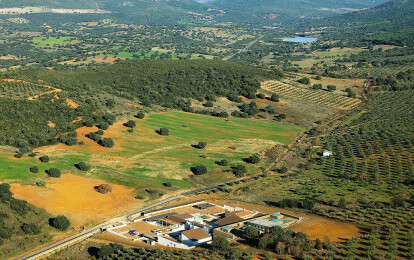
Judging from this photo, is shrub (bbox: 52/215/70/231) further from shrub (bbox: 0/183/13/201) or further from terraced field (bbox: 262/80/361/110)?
terraced field (bbox: 262/80/361/110)

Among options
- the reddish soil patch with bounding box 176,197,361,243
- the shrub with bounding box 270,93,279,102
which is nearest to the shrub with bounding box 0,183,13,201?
the reddish soil patch with bounding box 176,197,361,243

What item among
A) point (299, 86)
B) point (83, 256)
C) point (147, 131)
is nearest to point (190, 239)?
point (83, 256)

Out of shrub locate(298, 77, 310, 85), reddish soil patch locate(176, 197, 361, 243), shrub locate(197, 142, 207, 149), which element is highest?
shrub locate(298, 77, 310, 85)

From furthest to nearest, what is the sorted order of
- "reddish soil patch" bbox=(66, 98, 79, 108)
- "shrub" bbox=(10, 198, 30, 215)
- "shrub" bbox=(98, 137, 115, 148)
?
"reddish soil patch" bbox=(66, 98, 79, 108)
"shrub" bbox=(98, 137, 115, 148)
"shrub" bbox=(10, 198, 30, 215)

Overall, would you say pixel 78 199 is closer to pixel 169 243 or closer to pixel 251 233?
pixel 169 243

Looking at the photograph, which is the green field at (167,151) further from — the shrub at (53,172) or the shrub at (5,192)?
the shrub at (5,192)

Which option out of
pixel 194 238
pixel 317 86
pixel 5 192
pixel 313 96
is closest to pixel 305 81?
pixel 317 86
